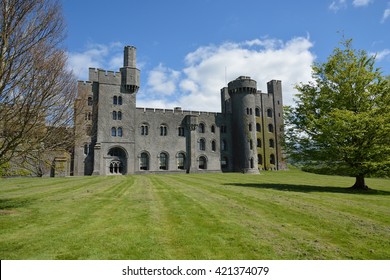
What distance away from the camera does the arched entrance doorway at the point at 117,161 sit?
42.9m

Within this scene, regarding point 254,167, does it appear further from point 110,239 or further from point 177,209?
point 110,239

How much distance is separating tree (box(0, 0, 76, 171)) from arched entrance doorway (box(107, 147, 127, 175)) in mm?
32193

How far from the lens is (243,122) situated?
49688 mm

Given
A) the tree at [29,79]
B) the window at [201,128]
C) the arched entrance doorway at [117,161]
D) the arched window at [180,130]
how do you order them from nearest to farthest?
1. the tree at [29,79]
2. the arched entrance doorway at [117,161]
3. the arched window at [180,130]
4. the window at [201,128]

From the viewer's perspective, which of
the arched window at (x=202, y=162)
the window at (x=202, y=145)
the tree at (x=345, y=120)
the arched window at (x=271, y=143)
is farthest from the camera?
the arched window at (x=271, y=143)

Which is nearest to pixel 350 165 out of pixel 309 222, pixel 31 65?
pixel 309 222

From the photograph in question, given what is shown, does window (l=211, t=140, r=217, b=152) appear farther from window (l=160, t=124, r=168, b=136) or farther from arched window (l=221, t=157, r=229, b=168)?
window (l=160, t=124, r=168, b=136)

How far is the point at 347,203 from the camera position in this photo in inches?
503

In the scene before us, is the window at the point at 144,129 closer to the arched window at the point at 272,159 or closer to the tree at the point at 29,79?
the arched window at the point at 272,159

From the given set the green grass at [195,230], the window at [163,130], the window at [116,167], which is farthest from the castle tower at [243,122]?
the green grass at [195,230]

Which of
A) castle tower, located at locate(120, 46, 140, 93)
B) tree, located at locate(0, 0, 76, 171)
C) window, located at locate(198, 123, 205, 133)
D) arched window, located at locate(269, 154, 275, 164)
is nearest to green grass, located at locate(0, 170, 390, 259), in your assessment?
tree, located at locate(0, 0, 76, 171)

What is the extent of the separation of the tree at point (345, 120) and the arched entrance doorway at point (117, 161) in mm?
28692

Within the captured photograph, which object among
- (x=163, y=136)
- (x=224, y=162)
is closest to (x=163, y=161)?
(x=163, y=136)
